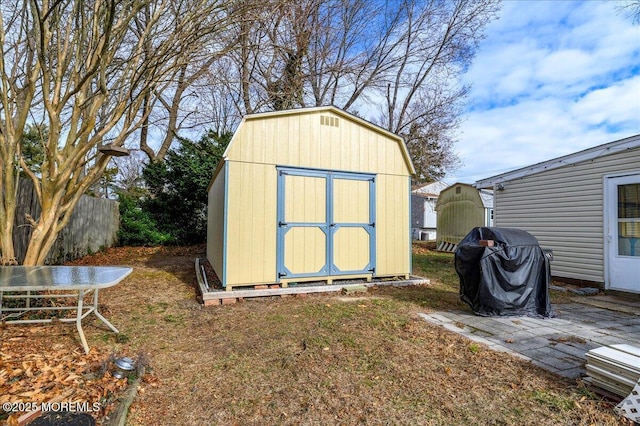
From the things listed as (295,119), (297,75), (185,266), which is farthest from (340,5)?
(185,266)

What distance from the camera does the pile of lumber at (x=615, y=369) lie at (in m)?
2.16

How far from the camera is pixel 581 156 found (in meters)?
6.31

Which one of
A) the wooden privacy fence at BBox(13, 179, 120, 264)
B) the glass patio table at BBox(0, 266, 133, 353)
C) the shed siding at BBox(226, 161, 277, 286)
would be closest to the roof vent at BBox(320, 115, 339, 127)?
the shed siding at BBox(226, 161, 277, 286)

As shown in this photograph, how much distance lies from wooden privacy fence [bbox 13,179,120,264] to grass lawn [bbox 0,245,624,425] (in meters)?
2.87

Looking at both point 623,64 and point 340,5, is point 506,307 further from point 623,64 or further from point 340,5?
point 340,5

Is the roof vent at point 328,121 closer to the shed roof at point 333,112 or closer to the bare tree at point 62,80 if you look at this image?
the shed roof at point 333,112

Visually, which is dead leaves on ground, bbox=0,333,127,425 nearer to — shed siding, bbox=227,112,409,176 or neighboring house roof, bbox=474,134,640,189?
shed siding, bbox=227,112,409,176

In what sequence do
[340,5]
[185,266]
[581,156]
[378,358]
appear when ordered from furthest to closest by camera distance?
1. [340,5]
2. [185,266]
3. [581,156]
4. [378,358]

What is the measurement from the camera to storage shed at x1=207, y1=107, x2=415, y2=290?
5.23 meters

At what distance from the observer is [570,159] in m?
6.51

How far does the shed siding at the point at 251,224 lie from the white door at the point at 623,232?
20.1 ft

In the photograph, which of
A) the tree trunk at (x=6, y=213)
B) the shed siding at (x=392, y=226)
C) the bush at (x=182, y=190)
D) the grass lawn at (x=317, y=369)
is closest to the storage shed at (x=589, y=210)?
the shed siding at (x=392, y=226)

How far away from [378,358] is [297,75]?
33.2 feet

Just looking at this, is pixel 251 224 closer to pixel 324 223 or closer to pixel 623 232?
pixel 324 223
